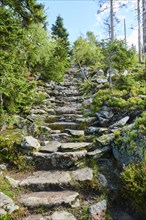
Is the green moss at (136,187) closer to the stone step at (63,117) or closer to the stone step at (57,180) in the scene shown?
the stone step at (57,180)

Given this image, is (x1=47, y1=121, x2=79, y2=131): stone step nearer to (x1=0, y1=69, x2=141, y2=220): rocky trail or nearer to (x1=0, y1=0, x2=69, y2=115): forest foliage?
(x1=0, y1=69, x2=141, y2=220): rocky trail

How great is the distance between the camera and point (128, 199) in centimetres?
464

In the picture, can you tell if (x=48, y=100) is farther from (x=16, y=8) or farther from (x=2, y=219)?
(x=2, y=219)

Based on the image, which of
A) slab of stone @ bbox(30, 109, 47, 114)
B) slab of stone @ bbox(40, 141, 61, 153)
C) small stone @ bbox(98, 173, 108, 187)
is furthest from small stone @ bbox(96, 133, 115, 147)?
slab of stone @ bbox(30, 109, 47, 114)

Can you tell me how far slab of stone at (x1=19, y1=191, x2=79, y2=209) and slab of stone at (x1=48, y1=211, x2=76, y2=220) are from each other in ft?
0.63

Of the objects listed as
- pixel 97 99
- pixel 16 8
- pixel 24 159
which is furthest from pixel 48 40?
pixel 24 159

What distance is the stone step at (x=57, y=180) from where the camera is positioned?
16.7 feet

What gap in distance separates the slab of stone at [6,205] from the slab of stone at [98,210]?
4.79 feet

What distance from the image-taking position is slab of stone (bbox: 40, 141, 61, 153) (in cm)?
633

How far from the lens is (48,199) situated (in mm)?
4648

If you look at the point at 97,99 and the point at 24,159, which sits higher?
the point at 97,99

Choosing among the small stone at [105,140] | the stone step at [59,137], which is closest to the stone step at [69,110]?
the stone step at [59,137]

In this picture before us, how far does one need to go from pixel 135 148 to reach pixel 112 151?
0.77 m

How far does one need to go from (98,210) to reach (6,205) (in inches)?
70.7
